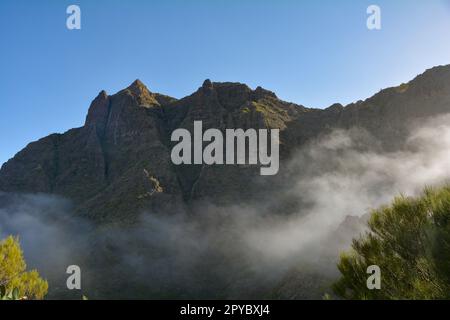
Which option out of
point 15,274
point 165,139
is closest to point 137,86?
point 165,139

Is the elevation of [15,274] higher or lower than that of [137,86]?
lower

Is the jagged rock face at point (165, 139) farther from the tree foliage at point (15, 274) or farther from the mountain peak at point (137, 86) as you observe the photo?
the tree foliage at point (15, 274)

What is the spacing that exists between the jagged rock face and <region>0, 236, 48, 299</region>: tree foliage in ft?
309

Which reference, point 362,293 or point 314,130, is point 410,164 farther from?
point 362,293

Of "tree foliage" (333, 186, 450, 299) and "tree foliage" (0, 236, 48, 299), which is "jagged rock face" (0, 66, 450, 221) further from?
"tree foliage" (333, 186, 450, 299)

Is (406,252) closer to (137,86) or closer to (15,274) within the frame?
(15,274)

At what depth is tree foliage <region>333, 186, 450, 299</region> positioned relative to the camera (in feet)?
51.6

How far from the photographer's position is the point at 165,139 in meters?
152

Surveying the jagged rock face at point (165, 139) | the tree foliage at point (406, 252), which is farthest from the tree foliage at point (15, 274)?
the jagged rock face at point (165, 139)

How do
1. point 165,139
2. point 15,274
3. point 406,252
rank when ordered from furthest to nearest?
point 165,139, point 15,274, point 406,252

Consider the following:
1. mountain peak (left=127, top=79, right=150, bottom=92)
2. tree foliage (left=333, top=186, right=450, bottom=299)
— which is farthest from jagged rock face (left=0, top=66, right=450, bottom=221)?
tree foliage (left=333, top=186, right=450, bottom=299)

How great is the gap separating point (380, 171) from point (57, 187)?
107 m

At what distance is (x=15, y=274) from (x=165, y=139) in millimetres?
130847

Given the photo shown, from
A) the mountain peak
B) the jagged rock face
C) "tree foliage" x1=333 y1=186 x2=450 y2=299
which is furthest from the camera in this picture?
the mountain peak
